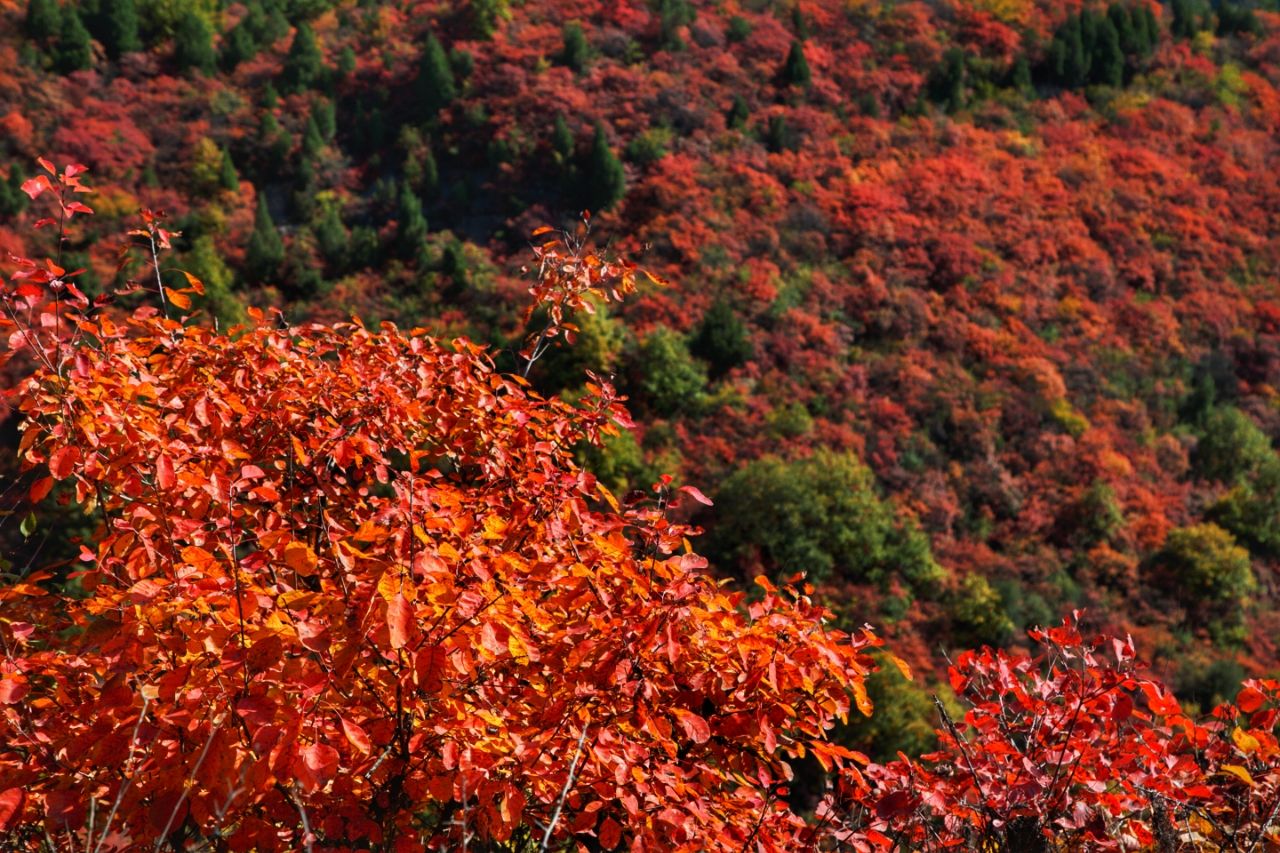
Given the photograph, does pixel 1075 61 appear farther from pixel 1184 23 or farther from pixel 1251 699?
pixel 1251 699

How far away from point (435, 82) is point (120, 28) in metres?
9.52

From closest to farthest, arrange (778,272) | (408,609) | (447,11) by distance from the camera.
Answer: (408,609), (778,272), (447,11)

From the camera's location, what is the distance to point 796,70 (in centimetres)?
3158

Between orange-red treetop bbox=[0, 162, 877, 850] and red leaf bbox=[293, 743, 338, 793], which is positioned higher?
red leaf bbox=[293, 743, 338, 793]

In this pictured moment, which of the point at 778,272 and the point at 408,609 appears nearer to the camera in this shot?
the point at 408,609

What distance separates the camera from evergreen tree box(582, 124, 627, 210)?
1070 inches

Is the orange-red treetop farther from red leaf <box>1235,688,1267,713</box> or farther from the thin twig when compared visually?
red leaf <box>1235,688,1267,713</box>

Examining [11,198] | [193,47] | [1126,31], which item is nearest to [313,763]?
[11,198]

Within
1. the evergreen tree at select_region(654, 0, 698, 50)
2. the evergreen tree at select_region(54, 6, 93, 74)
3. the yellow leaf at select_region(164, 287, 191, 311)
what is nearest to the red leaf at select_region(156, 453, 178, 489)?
the yellow leaf at select_region(164, 287, 191, 311)

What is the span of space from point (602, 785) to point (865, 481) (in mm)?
16670

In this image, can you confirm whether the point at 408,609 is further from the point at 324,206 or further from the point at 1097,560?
the point at 324,206

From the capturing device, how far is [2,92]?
29.9 meters

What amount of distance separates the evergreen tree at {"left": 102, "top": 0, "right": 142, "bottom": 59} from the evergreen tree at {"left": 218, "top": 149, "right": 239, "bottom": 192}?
6786 millimetres

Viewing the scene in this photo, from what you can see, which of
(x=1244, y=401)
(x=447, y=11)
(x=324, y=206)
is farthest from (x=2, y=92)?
(x=1244, y=401)
